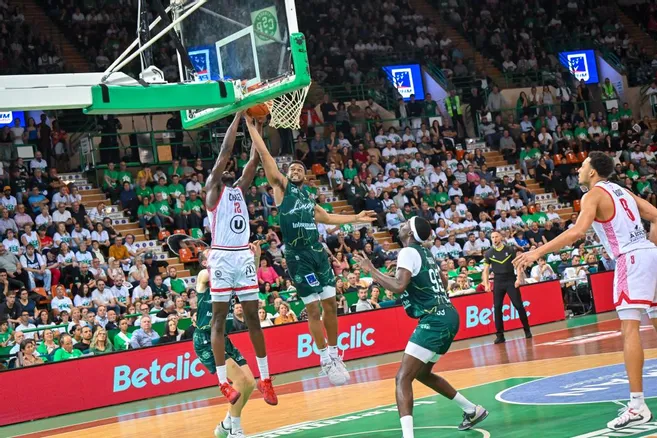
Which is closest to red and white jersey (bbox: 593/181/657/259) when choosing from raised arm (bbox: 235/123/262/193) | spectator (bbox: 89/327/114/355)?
raised arm (bbox: 235/123/262/193)

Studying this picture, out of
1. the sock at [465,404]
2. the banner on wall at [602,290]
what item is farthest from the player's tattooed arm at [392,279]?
the banner on wall at [602,290]

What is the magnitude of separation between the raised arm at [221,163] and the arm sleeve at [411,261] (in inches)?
89.4

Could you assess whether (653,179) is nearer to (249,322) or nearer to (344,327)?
(344,327)

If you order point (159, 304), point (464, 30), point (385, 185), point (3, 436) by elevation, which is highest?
point (464, 30)

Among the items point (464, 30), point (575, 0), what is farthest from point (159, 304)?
point (575, 0)

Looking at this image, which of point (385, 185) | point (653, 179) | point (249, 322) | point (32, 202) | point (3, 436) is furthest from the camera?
point (653, 179)

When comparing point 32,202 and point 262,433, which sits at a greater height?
point 32,202

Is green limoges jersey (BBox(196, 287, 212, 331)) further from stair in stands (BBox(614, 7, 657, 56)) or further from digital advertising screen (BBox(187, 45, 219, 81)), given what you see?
stair in stands (BBox(614, 7, 657, 56))

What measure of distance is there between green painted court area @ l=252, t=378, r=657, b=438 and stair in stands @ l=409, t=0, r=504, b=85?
87.4ft

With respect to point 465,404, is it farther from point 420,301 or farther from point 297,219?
point 297,219

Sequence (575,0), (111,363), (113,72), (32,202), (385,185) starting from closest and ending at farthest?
1. (113,72)
2. (111,363)
3. (32,202)
4. (385,185)
5. (575,0)

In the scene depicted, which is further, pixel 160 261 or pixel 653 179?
pixel 653 179

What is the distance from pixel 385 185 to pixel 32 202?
32.3 ft

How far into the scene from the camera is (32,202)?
850 inches
